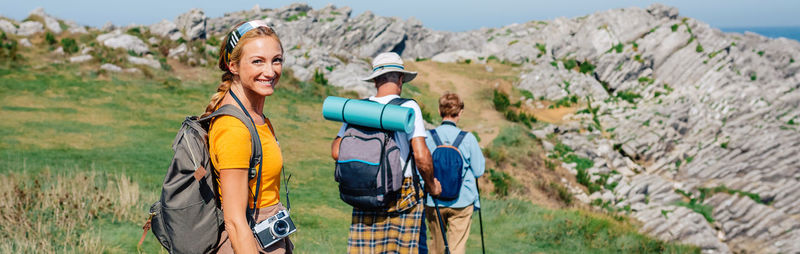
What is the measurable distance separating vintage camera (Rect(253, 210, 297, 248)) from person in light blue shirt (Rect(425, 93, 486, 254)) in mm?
2508

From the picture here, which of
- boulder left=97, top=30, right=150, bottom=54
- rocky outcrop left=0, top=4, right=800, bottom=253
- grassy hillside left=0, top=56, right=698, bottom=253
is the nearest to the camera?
grassy hillside left=0, top=56, right=698, bottom=253

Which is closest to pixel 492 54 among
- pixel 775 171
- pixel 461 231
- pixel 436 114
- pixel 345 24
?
pixel 345 24

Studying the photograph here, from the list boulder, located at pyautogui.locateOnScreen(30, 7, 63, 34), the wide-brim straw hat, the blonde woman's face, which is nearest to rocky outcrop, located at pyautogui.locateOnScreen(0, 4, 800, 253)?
boulder, located at pyautogui.locateOnScreen(30, 7, 63, 34)

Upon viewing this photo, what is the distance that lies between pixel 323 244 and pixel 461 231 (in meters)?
2.19

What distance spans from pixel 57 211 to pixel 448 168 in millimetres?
4082

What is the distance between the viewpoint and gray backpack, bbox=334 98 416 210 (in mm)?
3268

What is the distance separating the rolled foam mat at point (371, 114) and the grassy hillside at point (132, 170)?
Answer: 289cm

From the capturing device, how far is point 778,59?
27.6 metres

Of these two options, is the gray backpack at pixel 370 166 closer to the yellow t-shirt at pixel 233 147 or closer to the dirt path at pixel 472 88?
the yellow t-shirt at pixel 233 147

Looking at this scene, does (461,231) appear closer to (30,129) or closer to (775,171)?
(30,129)

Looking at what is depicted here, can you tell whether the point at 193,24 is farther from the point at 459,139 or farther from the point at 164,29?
the point at 459,139

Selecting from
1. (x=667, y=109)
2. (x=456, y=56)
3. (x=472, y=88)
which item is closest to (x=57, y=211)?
(x=667, y=109)

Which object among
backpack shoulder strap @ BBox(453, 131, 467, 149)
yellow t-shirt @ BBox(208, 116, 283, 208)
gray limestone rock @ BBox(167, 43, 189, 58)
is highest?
gray limestone rock @ BBox(167, 43, 189, 58)

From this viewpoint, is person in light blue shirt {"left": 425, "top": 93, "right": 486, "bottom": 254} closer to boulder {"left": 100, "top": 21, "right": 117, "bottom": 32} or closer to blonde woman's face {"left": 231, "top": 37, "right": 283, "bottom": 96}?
blonde woman's face {"left": 231, "top": 37, "right": 283, "bottom": 96}
